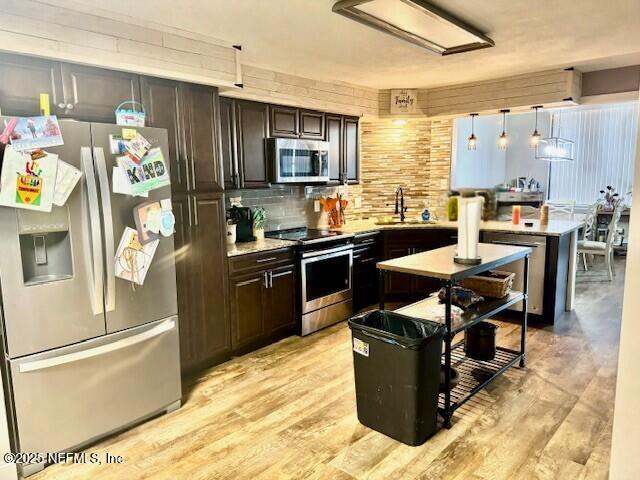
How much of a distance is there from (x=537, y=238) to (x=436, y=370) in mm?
2411

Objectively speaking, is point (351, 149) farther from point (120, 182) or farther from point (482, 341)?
point (120, 182)

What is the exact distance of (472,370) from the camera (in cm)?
329

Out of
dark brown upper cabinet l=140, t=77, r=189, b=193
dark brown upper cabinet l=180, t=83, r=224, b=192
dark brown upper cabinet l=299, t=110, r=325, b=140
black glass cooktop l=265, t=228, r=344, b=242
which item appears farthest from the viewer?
Answer: dark brown upper cabinet l=299, t=110, r=325, b=140

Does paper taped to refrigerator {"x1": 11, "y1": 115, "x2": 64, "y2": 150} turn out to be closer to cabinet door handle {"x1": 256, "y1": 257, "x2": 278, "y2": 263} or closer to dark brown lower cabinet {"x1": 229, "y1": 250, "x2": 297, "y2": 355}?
dark brown lower cabinet {"x1": 229, "y1": 250, "x2": 297, "y2": 355}

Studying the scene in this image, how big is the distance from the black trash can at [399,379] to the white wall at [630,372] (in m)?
1.10

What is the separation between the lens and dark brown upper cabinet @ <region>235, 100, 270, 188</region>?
3834mm

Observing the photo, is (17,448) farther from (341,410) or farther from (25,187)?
(341,410)

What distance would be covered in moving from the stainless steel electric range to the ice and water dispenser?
78.6 inches

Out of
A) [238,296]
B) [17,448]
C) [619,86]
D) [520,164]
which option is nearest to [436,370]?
[238,296]

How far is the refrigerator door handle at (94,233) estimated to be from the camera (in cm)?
233

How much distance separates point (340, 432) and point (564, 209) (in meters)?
7.20

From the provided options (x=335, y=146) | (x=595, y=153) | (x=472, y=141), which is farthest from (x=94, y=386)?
(x=595, y=153)

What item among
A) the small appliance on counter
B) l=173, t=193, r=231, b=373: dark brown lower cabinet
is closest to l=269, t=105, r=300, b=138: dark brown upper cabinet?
the small appliance on counter

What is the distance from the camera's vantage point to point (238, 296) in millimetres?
3592
